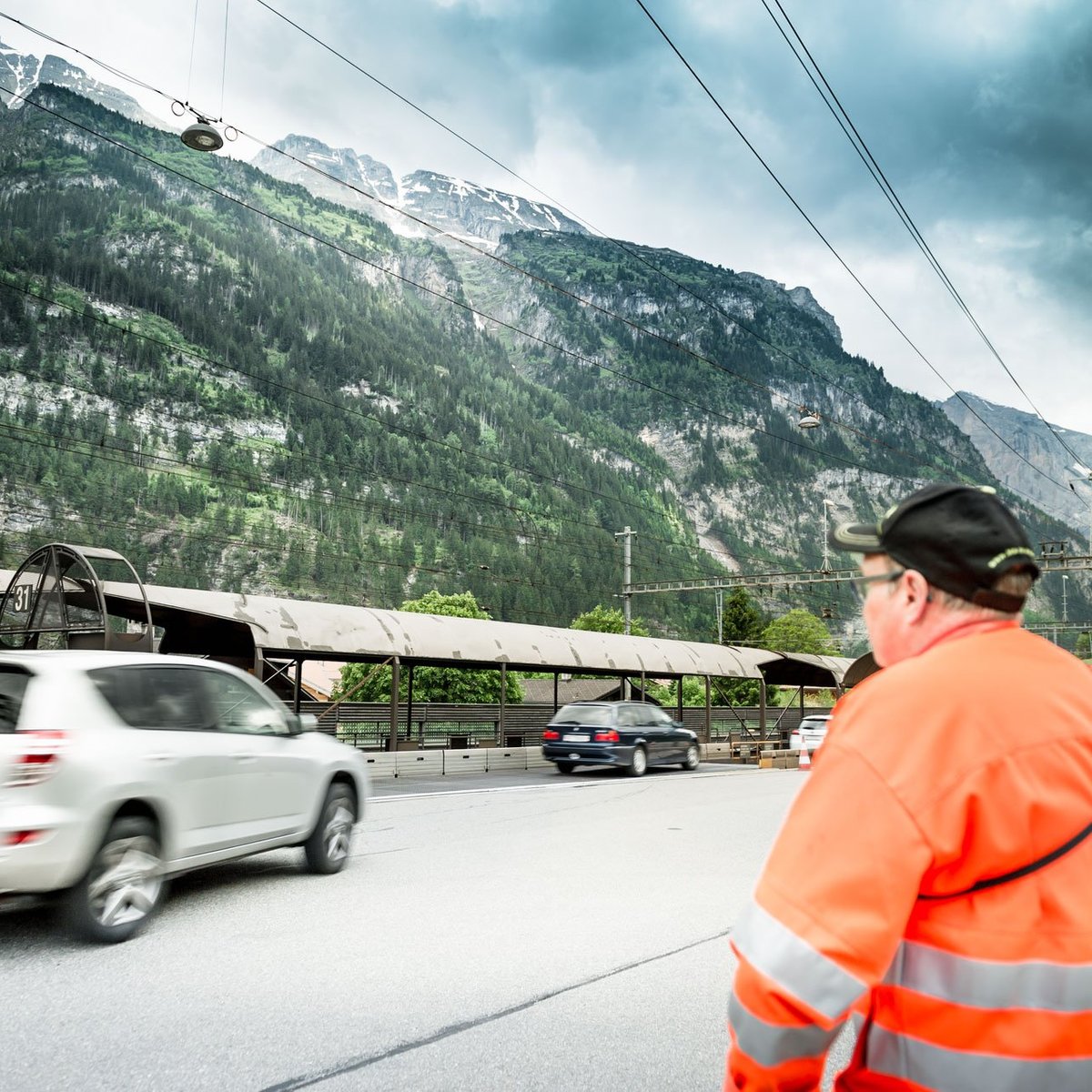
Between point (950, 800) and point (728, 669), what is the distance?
32.8 meters

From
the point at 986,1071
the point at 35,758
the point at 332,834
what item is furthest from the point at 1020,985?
the point at 332,834

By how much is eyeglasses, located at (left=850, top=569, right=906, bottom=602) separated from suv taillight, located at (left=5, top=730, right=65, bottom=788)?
5.24 meters

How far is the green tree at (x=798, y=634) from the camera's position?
117m

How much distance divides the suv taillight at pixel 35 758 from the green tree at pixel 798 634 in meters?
112

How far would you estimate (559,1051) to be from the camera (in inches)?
170

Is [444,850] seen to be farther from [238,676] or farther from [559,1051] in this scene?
[559,1051]

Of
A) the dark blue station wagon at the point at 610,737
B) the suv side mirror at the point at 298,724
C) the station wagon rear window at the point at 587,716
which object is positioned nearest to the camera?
the suv side mirror at the point at 298,724

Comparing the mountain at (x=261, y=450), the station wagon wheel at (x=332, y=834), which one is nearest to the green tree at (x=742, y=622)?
the mountain at (x=261, y=450)

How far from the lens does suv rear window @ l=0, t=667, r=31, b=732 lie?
6012 mm

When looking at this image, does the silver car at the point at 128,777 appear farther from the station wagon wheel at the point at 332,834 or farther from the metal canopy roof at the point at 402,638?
the metal canopy roof at the point at 402,638

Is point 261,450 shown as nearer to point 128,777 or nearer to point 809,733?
point 809,733

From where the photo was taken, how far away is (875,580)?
6.01 ft

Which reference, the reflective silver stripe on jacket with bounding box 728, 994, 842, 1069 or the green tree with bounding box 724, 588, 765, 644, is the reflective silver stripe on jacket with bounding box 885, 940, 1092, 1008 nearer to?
the reflective silver stripe on jacket with bounding box 728, 994, 842, 1069

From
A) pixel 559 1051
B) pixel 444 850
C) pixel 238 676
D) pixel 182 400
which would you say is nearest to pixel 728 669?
pixel 444 850
